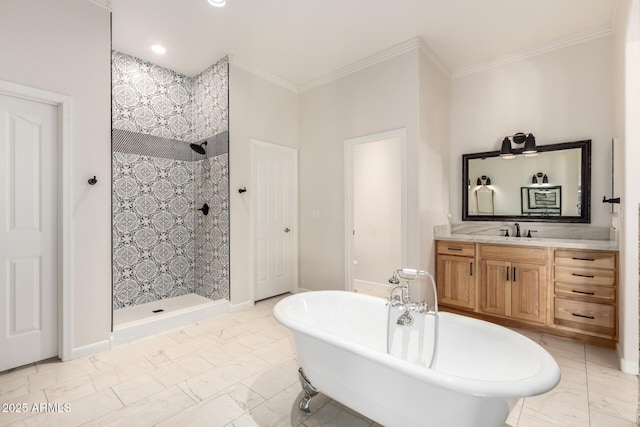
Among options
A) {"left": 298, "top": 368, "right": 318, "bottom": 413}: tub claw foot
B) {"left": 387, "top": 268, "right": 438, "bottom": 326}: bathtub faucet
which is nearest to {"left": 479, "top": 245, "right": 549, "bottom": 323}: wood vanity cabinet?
{"left": 387, "top": 268, "right": 438, "bottom": 326}: bathtub faucet

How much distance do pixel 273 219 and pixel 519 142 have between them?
9.95 ft

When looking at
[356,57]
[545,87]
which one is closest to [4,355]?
[356,57]

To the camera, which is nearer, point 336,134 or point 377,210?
point 336,134

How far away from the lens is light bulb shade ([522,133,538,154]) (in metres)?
3.17

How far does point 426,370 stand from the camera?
3.91ft

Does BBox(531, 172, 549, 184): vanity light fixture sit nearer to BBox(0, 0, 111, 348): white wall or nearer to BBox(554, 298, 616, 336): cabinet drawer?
BBox(554, 298, 616, 336): cabinet drawer

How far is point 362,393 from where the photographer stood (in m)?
1.47

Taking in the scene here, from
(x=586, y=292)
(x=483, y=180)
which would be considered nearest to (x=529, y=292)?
(x=586, y=292)

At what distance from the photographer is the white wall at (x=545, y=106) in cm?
293

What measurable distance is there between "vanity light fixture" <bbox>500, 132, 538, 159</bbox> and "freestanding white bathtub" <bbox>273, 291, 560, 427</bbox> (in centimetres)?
243

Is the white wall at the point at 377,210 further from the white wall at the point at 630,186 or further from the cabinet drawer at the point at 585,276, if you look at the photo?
the white wall at the point at 630,186

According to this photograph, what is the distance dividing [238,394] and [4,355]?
5.83 feet

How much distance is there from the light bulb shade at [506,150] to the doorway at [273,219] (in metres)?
2.54

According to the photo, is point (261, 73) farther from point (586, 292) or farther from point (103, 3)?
point (586, 292)
